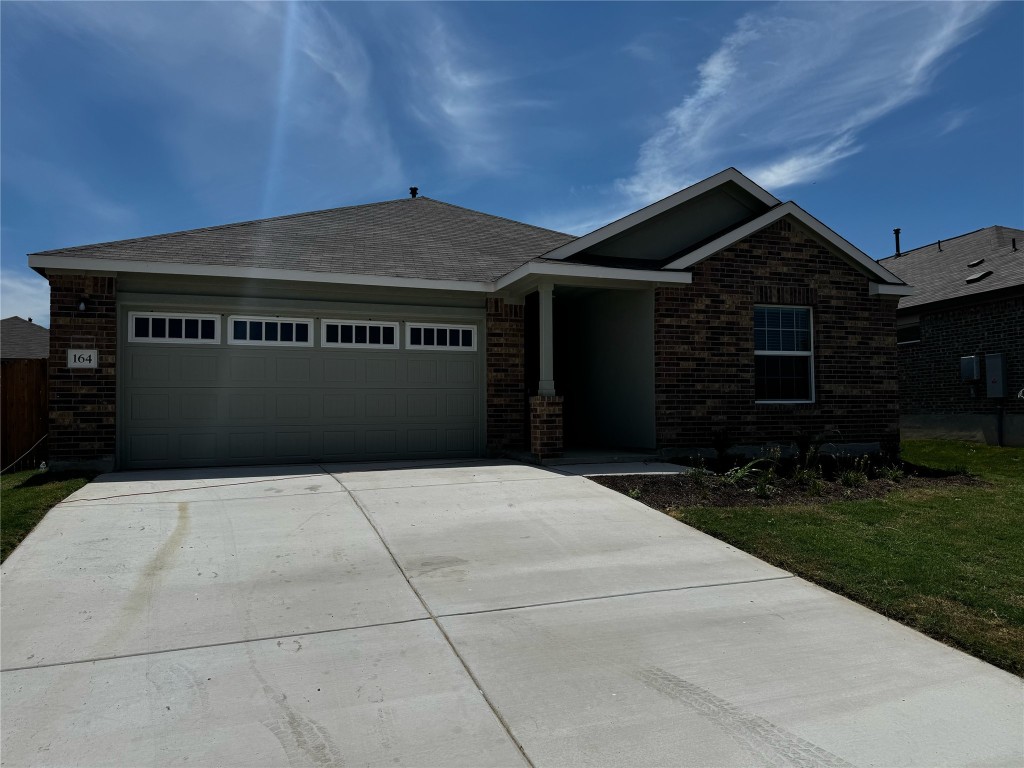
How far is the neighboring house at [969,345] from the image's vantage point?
15328 millimetres

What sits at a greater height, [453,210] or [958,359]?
[453,210]

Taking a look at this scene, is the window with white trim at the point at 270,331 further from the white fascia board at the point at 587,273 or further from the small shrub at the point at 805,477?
the small shrub at the point at 805,477

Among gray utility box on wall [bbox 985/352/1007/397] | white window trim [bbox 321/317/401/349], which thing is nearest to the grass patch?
white window trim [bbox 321/317/401/349]

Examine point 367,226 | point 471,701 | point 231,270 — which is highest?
point 367,226

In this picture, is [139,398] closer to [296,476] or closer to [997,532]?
[296,476]

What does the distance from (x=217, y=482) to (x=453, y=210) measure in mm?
9197

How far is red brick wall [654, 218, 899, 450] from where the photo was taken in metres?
11.6

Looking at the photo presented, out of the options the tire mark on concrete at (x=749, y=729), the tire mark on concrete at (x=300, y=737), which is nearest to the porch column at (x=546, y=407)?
the tire mark on concrete at (x=749, y=729)

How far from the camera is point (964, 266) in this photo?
60.2 ft

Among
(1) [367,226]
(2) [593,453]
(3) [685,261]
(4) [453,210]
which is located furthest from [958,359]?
(1) [367,226]

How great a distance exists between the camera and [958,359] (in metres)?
16.8

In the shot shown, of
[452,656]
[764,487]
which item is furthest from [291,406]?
[452,656]

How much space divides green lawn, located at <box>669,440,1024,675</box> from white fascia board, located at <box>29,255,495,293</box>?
18.0 feet

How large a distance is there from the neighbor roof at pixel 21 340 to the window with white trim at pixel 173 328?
57.0 feet
